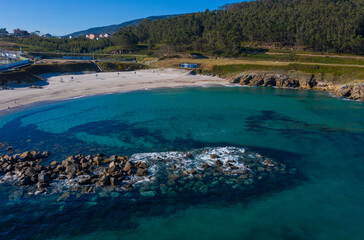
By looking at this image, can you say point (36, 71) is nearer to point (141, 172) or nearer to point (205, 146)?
point (205, 146)

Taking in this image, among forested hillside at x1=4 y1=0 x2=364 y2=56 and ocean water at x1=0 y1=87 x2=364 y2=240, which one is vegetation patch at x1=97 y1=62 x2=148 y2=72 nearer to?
forested hillside at x1=4 y1=0 x2=364 y2=56

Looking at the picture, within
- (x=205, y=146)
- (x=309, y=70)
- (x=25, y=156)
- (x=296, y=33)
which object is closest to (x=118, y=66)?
(x=309, y=70)

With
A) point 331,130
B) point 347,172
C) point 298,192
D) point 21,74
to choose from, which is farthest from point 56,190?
point 21,74

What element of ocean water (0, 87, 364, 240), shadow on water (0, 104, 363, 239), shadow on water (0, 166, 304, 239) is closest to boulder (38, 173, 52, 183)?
ocean water (0, 87, 364, 240)

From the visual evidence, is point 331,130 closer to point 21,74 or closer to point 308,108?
point 308,108

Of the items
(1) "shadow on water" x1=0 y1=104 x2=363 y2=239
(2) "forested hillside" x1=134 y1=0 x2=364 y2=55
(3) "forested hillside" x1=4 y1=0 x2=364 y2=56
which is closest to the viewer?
(1) "shadow on water" x1=0 y1=104 x2=363 y2=239

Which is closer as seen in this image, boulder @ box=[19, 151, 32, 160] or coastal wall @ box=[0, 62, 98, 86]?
boulder @ box=[19, 151, 32, 160]

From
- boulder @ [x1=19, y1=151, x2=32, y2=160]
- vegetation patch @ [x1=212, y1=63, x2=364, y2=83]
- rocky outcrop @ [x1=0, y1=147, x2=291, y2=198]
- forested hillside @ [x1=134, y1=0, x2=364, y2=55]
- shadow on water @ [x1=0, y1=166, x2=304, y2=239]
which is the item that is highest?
forested hillside @ [x1=134, y1=0, x2=364, y2=55]

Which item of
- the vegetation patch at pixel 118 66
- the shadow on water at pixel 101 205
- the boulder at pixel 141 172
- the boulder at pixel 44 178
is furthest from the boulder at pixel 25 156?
the vegetation patch at pixel 118 66
